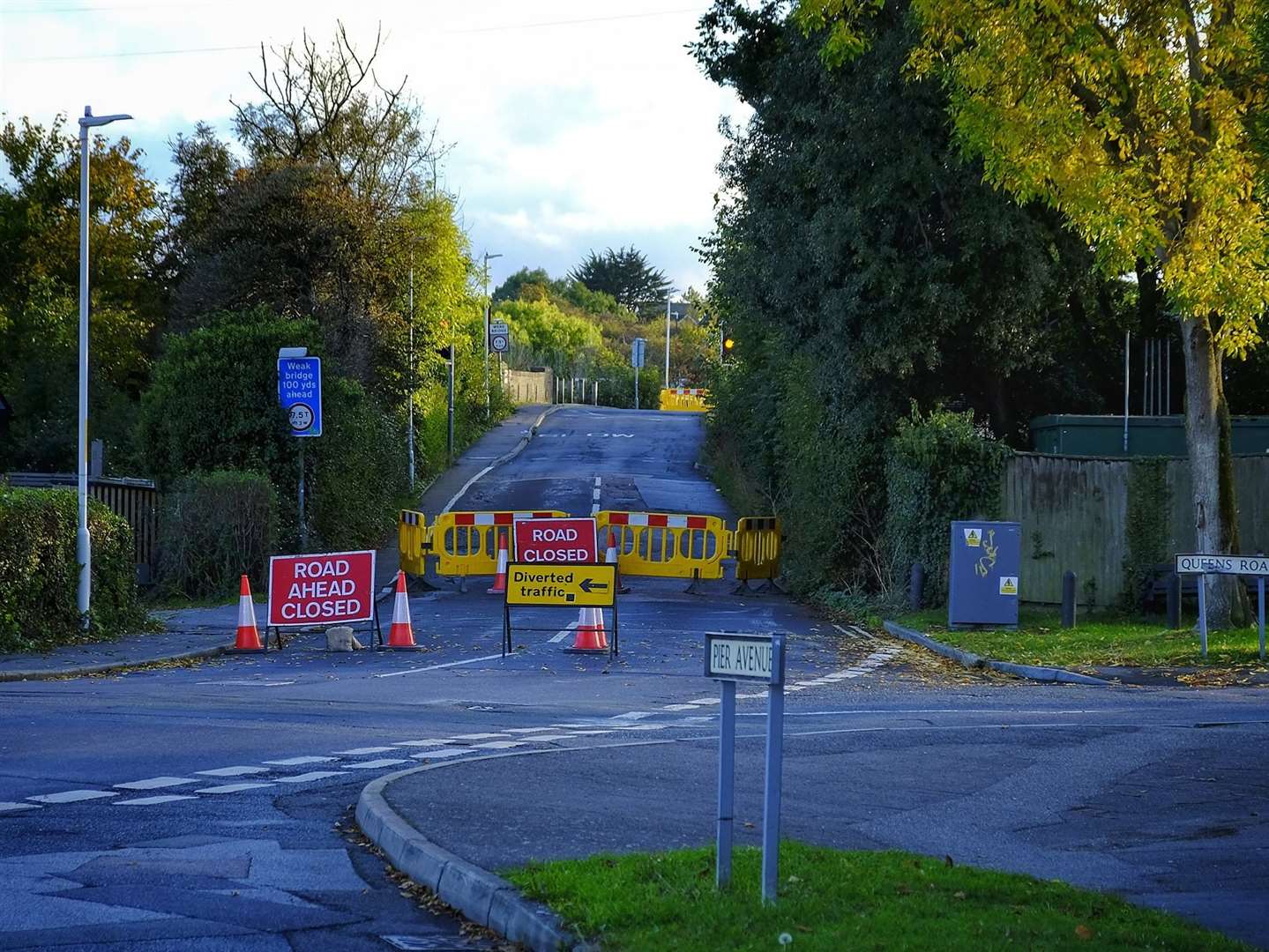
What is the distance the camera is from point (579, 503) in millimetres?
A: 41344

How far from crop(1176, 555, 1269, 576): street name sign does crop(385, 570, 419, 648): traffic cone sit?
972 cm

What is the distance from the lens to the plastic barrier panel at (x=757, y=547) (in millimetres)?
30094

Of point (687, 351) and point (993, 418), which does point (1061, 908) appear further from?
point (687, 351)

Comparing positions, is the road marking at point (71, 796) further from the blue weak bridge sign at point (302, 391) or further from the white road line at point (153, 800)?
the blue weak bridge sign at point (302, 391)

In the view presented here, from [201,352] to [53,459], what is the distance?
45.7ft

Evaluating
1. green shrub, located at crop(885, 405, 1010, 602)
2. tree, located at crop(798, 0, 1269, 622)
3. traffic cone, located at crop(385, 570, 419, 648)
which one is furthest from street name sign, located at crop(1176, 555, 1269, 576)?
traffic cone, located at crop(385, 570, 419, 648)

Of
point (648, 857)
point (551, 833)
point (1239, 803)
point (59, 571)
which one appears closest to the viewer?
point (648, 857)

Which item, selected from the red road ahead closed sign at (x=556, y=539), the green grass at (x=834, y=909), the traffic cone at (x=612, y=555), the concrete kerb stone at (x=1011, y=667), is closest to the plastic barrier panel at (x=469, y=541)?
the traffic cone at (x=612, y=555)

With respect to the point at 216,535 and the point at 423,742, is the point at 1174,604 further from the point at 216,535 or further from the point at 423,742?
the point at 216,535

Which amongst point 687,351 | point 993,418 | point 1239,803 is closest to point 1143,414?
point 993,418

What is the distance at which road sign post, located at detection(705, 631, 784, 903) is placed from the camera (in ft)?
20.2

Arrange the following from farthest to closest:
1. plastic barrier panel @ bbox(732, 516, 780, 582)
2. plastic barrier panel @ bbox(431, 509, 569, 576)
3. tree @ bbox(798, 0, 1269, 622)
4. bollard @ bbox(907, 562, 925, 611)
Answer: plastic barrier panel @ bbox(732, 516, 780, 582) → plastic barrier panel @ bbox(431, 509, 569, 576) → bollard @ bbox(907, 562, 925, 611) → tree @ bbox(798, 0, 1269, 622)

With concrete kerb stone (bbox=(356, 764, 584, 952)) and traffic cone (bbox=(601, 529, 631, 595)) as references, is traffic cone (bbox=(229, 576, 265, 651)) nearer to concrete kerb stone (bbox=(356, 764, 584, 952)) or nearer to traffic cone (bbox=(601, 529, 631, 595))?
traffic cone (bbox=(601, 529, 631, 595))

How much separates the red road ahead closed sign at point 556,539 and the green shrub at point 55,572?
21.4ft
